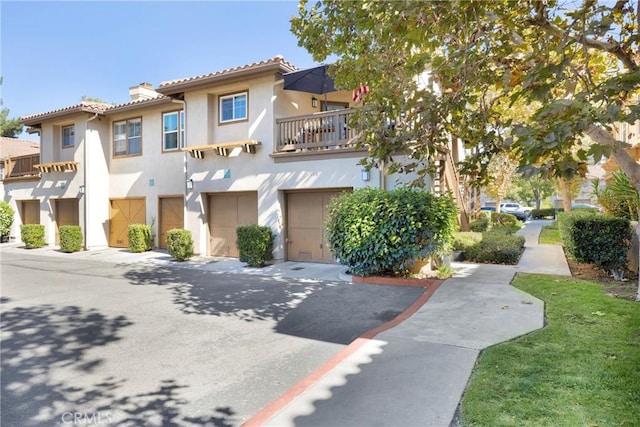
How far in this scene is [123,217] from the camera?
16.9 metres

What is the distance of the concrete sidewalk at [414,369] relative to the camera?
314 cm

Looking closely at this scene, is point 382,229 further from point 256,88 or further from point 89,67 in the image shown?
point 89,67

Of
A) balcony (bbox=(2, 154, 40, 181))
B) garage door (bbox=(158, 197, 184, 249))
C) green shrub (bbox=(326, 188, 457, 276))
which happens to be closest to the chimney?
garage door (bbox=(158, 197, 184, 249))

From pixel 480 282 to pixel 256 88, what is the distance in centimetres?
891

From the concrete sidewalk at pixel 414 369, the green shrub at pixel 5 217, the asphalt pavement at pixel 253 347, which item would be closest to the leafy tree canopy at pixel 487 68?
the concrete sidewalk at pixel 414 369

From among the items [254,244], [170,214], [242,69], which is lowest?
[254,244]

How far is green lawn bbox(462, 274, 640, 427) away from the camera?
2.96 m

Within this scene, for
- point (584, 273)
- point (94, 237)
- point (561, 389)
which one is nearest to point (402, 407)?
point (561, 389)

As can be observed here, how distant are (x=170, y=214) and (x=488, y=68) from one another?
12.9 meters

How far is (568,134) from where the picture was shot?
10.8ft

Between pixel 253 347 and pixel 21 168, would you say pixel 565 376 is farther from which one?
pixel 21 168

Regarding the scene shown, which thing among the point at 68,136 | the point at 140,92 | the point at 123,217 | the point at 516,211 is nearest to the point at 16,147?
the point at 68,136

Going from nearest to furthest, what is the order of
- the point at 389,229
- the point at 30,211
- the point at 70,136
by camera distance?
the point at 389,229
the point at 70,136
the point at 30,211

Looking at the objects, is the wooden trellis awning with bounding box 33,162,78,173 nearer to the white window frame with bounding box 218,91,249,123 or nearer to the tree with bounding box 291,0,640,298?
the white window frame with bounding box 218,91,249,123
